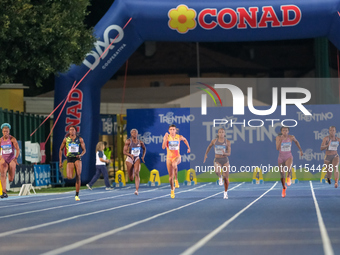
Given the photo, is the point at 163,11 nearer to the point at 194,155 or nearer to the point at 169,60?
the point at 194,155

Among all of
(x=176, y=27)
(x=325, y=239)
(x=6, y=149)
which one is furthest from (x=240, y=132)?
(x=325, y=239)

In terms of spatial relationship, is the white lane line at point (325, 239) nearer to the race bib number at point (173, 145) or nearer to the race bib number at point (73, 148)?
the race bib number at point (173, 145)

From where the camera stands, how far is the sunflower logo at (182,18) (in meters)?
26.2

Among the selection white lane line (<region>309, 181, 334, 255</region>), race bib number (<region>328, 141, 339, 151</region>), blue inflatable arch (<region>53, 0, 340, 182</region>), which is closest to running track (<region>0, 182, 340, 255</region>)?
white lane line (<region>309, 181, 334, 255</region>)

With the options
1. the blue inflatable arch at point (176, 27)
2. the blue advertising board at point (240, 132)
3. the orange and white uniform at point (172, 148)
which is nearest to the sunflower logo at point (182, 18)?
the blue inflatable arch at point (176, 27)

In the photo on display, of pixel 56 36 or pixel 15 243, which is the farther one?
pixel 56 36

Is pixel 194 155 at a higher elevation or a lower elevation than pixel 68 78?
lower

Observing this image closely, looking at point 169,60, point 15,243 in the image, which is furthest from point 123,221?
point 169,60

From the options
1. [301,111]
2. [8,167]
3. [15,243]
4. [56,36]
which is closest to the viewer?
[15,243]

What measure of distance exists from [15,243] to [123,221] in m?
3.32

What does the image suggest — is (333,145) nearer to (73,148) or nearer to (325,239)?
(73,148)

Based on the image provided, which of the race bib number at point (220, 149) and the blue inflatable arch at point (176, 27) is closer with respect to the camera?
the race bib number at point (220, 149)

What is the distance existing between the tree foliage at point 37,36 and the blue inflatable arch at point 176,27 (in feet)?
9.35

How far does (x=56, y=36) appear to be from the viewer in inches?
888
